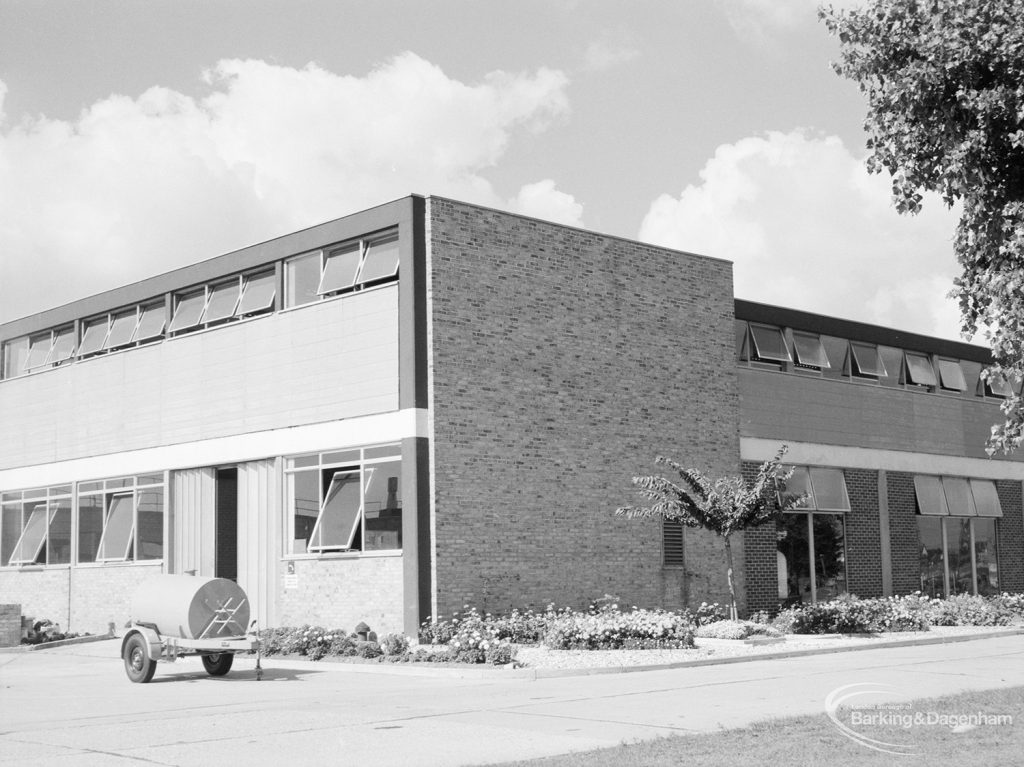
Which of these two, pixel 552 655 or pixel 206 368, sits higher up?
pixel 206 368

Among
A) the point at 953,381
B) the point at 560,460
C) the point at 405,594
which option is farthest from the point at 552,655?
the point at 953,381

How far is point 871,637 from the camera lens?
25.0 metres

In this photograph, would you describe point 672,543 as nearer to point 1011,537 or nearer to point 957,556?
point 957,556

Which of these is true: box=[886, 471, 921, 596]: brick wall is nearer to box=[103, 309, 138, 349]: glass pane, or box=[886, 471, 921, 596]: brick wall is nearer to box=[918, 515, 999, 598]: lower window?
box=[918, 515, 999, 598]: lower window

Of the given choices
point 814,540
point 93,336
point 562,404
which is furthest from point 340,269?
point 814,540

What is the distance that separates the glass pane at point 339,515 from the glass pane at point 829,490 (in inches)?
502

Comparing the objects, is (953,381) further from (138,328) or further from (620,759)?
(620,759)

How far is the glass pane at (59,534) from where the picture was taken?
3422cm

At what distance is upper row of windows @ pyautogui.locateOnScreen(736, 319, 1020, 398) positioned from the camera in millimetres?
31781

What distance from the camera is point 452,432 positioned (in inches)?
968

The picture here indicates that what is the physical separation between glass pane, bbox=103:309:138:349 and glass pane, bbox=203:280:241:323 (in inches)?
149

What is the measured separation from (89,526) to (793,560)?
61.4 ft

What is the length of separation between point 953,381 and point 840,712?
89.4 ft

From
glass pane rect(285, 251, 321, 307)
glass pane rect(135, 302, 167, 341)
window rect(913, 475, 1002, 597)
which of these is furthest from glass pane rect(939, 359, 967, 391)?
glass pane rect(135, 302, 167, 341)
